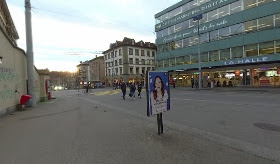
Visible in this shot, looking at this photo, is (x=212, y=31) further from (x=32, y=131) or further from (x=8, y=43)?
(x=32, y=131)

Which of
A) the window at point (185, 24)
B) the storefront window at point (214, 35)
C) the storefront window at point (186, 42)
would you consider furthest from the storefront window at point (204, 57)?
the window at point (185, 24)

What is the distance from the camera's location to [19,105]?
10992 mm

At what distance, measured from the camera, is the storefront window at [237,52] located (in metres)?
27.2

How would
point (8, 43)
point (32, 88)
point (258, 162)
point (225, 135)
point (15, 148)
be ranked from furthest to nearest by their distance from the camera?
point (32, 88), point (8, 43), point (225, 135), point (15, 148), point (258, 162)

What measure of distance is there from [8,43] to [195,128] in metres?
10.9

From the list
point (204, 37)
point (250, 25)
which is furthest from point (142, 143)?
point (204, 37)

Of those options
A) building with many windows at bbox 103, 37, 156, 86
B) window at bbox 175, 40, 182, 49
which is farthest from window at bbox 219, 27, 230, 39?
building with many windows at bbox 103, 37, 156, 86

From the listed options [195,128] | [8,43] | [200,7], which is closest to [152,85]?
[195,128]

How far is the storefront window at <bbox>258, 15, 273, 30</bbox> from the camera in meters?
24.0

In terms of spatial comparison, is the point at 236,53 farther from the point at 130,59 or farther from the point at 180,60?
the point at 130,59

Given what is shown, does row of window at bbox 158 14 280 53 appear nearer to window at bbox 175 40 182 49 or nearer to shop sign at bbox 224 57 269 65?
window at bbox 175 40 182 49

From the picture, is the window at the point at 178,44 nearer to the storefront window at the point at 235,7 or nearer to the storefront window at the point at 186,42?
the storefront window at the point at 186,42

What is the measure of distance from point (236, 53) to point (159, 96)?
27093 millimetres

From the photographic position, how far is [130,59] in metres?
60.1
